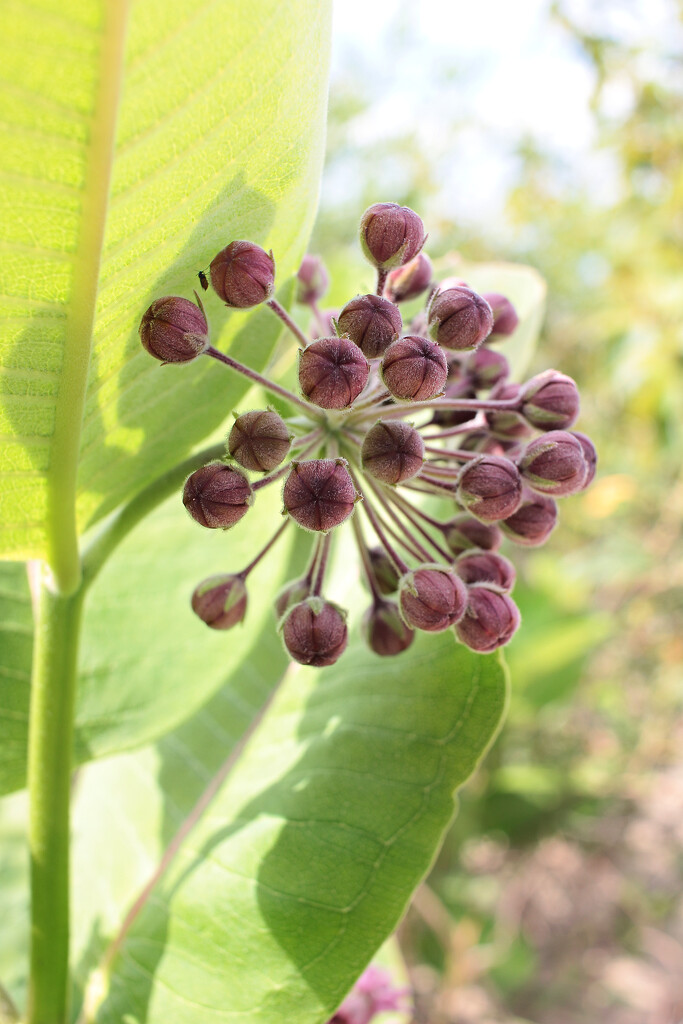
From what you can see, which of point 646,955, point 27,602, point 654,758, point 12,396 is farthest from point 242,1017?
point 646,955

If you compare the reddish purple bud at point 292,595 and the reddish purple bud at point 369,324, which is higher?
the reddish purple bud at point 369,324

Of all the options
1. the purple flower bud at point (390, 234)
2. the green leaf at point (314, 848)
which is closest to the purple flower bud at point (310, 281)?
the purple flower bud at point (390, 234)

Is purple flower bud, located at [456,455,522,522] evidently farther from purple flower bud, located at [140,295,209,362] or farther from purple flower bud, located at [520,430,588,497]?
purple flower bud, located at [140,295,209,362]

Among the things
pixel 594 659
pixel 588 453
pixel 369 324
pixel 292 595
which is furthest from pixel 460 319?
pixel 594 659

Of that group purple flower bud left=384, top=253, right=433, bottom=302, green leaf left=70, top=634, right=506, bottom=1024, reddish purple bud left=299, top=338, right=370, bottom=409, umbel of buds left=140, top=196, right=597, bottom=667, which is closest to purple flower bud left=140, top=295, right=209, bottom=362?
umbel of buds left=140, top=196, right=597, bottom=667

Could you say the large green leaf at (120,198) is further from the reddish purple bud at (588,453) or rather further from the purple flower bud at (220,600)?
the reddish purple bud at (588,453)

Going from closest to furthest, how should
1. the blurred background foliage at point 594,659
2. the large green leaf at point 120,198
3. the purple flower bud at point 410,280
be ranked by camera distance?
the large green leaf at point 120,198 → the purple flower bud at point 410,280 → the blurred background foliage at point 594,659

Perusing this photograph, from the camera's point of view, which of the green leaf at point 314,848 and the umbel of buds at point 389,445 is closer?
the umbel of buds at point 389,445

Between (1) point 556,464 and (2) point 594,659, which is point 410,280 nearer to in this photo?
(1) point 556,464
